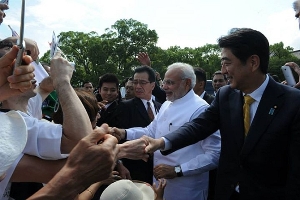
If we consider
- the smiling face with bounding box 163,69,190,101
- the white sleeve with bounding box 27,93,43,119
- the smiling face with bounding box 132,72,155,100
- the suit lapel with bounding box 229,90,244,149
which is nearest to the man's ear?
the suit lapel with bounding box 229,90,244,149

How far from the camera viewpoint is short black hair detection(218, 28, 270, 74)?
245 cm

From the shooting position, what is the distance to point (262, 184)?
7.30 ft

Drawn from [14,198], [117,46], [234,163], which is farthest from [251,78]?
[117,46]

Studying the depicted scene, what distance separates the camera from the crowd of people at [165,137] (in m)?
1.17

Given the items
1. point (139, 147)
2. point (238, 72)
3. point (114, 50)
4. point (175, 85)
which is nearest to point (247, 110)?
point (238, 72)

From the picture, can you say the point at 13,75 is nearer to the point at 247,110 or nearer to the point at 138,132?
the point at 247,110

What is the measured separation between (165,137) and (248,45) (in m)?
1.07

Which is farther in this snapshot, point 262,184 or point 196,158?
point 196,158

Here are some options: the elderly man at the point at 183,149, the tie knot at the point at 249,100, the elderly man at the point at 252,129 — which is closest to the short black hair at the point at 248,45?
the elderly man at the point at 252,129

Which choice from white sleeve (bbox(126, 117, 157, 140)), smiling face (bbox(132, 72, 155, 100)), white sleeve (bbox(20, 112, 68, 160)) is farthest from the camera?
smiling face (bbox(132, 72, 155, 100))

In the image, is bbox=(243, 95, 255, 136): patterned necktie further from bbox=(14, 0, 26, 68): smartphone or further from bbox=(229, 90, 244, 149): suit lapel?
bbox=(14, 0, 26, 68): smartphone

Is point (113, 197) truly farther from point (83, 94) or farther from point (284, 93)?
point (284, 93)

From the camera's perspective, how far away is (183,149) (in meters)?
3.21

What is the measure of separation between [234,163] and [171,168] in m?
0.80
